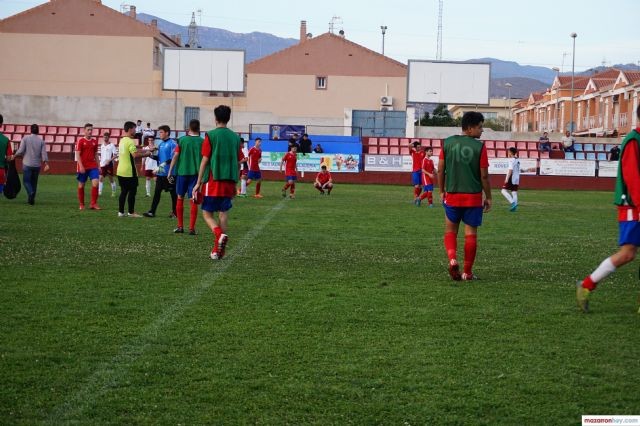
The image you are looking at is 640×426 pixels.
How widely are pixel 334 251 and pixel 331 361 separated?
6836mm

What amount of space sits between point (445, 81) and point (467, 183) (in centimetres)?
4404

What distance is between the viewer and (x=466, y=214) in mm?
10078

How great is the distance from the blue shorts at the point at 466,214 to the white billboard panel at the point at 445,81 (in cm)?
4331

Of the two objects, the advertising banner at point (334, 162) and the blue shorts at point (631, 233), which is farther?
the advertising banner at point (334, 162)

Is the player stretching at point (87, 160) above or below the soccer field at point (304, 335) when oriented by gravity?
above

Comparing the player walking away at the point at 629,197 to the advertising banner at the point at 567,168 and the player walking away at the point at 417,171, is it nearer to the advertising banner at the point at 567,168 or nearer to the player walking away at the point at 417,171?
the player walking away at the point at 417,171

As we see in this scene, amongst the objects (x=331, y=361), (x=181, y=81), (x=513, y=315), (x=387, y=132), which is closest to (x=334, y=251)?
(x=513, y=315)

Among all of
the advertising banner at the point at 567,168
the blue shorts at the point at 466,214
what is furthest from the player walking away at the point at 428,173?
the advertising banner at the point at 567,168

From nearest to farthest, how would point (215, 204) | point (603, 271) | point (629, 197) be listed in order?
1. point (629, 197)
2. point (603, 271)
3. point (215, 204)

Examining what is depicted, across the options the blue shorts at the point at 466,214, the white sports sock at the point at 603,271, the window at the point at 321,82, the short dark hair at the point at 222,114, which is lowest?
the white sports sock at the point at 603,271

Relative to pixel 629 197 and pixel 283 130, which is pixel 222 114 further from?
pixel 283 130

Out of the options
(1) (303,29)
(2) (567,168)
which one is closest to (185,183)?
(2) (567,168)

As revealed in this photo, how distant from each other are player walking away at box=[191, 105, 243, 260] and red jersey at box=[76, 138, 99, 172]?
8.57 m

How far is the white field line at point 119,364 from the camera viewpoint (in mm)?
4871
